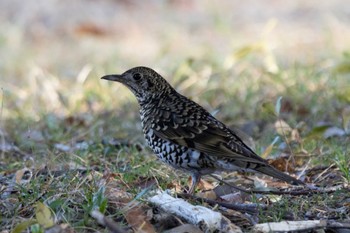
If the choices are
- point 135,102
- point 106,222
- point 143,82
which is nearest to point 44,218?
point 106,222

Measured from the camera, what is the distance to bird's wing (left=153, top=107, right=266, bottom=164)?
16.4 feet

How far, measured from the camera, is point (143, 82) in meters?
5.86

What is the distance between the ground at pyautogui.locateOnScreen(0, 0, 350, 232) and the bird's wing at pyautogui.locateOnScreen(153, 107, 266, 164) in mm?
255

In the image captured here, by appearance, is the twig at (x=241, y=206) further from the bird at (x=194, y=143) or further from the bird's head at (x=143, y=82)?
the bird's head at (x=143, y=82)

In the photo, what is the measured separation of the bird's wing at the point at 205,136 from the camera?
16.4 ft

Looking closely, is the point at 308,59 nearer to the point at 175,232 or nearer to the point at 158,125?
the point at 158,125

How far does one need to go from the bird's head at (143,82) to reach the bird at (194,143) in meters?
0.14

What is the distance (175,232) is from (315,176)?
5.60 feet

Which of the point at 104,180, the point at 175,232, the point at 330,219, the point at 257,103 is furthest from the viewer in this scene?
the point at 257,103

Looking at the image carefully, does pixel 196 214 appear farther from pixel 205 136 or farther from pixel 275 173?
pixel 205 136

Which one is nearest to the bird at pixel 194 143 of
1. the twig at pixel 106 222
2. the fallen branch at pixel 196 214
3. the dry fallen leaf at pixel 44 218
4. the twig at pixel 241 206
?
the twig at pixel 241 206

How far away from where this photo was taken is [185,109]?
5484mm

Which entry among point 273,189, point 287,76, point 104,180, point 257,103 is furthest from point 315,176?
point 287,76

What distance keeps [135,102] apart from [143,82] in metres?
2.71
